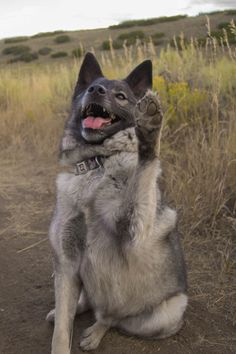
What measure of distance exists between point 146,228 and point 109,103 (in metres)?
0.79

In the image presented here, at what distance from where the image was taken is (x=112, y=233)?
Answer: 246 cm

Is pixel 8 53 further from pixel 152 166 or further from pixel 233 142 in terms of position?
pixel 152 166

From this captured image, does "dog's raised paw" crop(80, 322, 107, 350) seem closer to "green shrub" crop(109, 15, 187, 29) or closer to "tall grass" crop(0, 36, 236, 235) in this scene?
"tall grass" crop(0, 36, 236, 235)

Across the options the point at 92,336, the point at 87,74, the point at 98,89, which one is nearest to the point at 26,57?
the point at 87,74

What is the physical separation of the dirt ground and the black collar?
0.99 m

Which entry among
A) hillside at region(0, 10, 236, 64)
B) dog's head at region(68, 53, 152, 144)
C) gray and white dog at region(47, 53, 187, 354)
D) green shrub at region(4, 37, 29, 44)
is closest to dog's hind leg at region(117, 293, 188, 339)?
gray and white dog at region(47, 53, 187, 354)

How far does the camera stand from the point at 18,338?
112 inches

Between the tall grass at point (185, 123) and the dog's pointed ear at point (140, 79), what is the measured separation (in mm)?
1453

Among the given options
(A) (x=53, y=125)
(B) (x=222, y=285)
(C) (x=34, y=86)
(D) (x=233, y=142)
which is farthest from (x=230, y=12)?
(B) (x=222, y=285)

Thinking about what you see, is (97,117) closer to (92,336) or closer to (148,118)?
(148,118)

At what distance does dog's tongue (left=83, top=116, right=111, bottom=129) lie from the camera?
105 inches

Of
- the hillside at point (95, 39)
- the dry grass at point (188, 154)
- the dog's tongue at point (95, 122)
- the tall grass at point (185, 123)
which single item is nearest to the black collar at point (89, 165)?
the dog's tongue at point (95, 122)

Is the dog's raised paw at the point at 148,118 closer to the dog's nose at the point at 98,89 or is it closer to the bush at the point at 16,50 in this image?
the dog's nose at the point at 98,89

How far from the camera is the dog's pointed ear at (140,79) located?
3003mm
